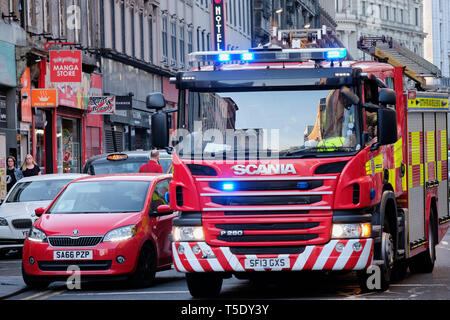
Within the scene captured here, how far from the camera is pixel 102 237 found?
15844 mm

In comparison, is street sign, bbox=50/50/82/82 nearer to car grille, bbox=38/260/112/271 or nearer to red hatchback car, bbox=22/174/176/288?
red hatchback car, bbox=22/174/176/288

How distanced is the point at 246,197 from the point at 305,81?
151cm

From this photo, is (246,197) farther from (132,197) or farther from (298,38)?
(298,38)

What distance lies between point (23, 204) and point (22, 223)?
80 centimetres

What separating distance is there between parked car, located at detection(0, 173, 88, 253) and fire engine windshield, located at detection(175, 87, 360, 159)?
9.40 m

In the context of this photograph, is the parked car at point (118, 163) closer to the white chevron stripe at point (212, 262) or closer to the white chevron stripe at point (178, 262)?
the white chevron stripe at point (178, 262)

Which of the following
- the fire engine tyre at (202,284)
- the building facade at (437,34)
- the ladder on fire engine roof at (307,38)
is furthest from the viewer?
the building facade at (437,34)

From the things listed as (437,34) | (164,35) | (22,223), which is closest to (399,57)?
(22,223)

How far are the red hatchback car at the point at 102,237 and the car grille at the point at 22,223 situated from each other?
5.39m

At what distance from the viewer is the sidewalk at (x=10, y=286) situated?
15725 mm

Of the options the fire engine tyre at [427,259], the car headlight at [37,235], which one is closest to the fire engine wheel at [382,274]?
the fire engine tyre at [427,259]

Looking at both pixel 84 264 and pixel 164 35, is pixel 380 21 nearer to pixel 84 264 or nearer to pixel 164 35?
pixel 164 35

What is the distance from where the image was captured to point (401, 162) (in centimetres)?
1568
